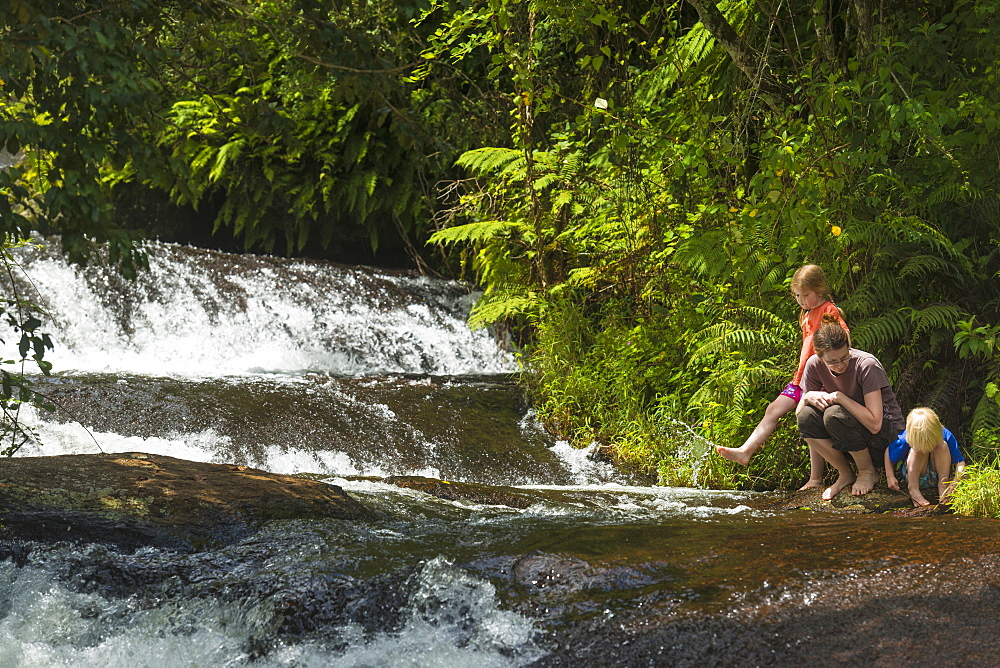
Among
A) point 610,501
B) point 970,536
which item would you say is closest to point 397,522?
point 610,501

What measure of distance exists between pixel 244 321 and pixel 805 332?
6274 mm

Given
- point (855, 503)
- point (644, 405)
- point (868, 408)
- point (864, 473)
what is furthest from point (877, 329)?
point (644, 405)

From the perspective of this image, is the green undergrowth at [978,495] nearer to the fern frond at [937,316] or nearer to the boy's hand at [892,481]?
the boy's hand at [892,481]

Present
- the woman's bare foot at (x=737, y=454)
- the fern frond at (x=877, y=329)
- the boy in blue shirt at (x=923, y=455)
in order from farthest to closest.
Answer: the fern frond at (x=877, y=329)
the woman's bare foot at (x=737, y=454)
the boy in blue shirt at (x=923, y=455)

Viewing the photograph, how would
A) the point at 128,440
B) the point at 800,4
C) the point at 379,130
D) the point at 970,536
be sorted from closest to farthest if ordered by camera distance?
the point at 970,536, the point at 128,440, the point at 800,4, the point at 379,130

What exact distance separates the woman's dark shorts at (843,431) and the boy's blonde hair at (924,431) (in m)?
0.28

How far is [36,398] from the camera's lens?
404cm

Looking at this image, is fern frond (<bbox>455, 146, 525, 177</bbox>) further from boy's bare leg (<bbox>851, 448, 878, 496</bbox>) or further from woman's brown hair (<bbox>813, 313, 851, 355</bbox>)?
boy's bare leg (<bbox>851, 448, 878, 496</bbox>)

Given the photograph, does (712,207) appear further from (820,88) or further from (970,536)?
(970,536)

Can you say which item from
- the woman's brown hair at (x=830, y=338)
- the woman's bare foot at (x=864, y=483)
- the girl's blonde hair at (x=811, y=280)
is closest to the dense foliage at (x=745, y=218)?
the girl's blonde hair at (x=811, y=280)

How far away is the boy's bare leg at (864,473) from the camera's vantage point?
540cm

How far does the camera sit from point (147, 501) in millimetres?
4309

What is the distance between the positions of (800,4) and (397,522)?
17.2 ft

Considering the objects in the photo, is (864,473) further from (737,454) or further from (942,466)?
(737,454)
